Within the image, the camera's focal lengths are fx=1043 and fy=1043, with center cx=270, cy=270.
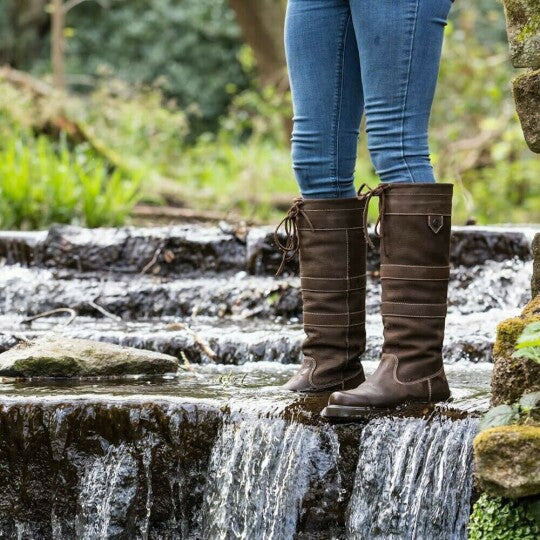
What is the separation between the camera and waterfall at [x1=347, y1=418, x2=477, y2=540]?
86.4 inches

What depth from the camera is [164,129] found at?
1084 cm

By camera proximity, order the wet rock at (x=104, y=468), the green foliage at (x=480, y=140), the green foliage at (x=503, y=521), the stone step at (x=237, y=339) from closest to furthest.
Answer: the green foliage at (x=503, y=521), the wet rock at (x=104, y=468), the stone step at (x=237, y=339), the green foliage at (x=480, y=140)

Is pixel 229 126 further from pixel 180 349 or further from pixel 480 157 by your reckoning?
pixel 180 349

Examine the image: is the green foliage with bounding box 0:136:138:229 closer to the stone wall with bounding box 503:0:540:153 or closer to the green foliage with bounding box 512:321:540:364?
the stone wall with bounding box 503:0:540:153

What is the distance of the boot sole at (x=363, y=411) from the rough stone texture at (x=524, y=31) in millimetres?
783

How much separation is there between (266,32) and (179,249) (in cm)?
504

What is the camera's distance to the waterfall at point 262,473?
2.29 metres

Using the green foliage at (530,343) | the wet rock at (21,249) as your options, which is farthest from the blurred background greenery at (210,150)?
the green foliage at (530,343)

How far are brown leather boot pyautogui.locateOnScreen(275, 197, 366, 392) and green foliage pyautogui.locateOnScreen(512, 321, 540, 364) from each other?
0.61 metres

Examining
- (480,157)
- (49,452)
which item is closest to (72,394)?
(49,452)

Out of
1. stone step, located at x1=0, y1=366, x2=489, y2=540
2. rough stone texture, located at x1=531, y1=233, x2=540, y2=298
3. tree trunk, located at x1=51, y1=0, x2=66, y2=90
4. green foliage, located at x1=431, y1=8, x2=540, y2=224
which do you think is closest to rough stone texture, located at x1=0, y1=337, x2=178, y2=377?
stone step, located at x1=0, y1=366, x2=489, y2=540

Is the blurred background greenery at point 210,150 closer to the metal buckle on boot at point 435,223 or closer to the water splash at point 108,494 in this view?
the metal buckle on boot at point 435,223

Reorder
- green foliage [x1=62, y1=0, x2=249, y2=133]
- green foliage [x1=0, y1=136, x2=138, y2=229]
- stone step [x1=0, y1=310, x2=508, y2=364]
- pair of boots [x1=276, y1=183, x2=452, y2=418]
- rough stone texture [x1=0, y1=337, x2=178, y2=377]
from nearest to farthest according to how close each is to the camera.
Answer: pair of boots [x1=276, y1=183, x2=452, y2=418], rough stone texture [x1=0, y1=337, x2=178, y2=377], stone step [x1=0, y1=310, x2=508, y2=364], green foliage [x1=0, y1=136, x2=138, y2=229], green foliage [x1=62, y1=0, x2=249, y2=133]

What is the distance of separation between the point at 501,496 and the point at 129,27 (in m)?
15.0
